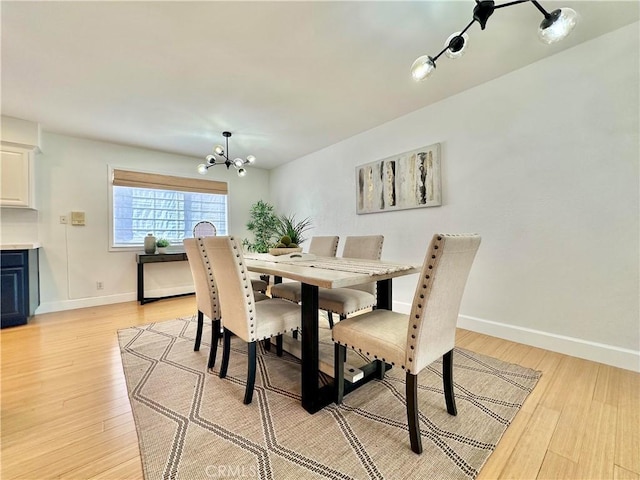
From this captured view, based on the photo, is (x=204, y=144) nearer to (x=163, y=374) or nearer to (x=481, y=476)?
(x=163, y=374)

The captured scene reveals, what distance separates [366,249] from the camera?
2.60 metres

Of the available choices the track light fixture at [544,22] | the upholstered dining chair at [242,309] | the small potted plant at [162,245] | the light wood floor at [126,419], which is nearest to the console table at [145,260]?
the small potted plant at [162,245]

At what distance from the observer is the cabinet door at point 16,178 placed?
3111 millimetres

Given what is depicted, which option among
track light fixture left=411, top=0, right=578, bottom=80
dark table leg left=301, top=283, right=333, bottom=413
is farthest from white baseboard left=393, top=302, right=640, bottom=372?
track light fixture left=411, top=0, right=578, bottom=80

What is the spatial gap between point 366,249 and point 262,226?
3033 millimetres

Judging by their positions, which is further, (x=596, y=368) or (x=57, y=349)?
(x=57, y=349)

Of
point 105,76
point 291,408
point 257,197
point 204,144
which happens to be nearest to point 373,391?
point 291,408

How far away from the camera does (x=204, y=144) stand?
4.08 metres

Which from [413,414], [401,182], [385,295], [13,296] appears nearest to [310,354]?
[413,414]

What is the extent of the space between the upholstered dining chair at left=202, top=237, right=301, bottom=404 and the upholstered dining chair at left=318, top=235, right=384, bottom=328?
382mm

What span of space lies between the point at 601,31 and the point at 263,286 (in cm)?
342

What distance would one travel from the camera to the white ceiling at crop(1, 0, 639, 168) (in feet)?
5.65

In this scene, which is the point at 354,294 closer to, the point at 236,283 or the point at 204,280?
the point at 236,283

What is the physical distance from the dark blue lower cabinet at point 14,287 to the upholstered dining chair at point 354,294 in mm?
3455
